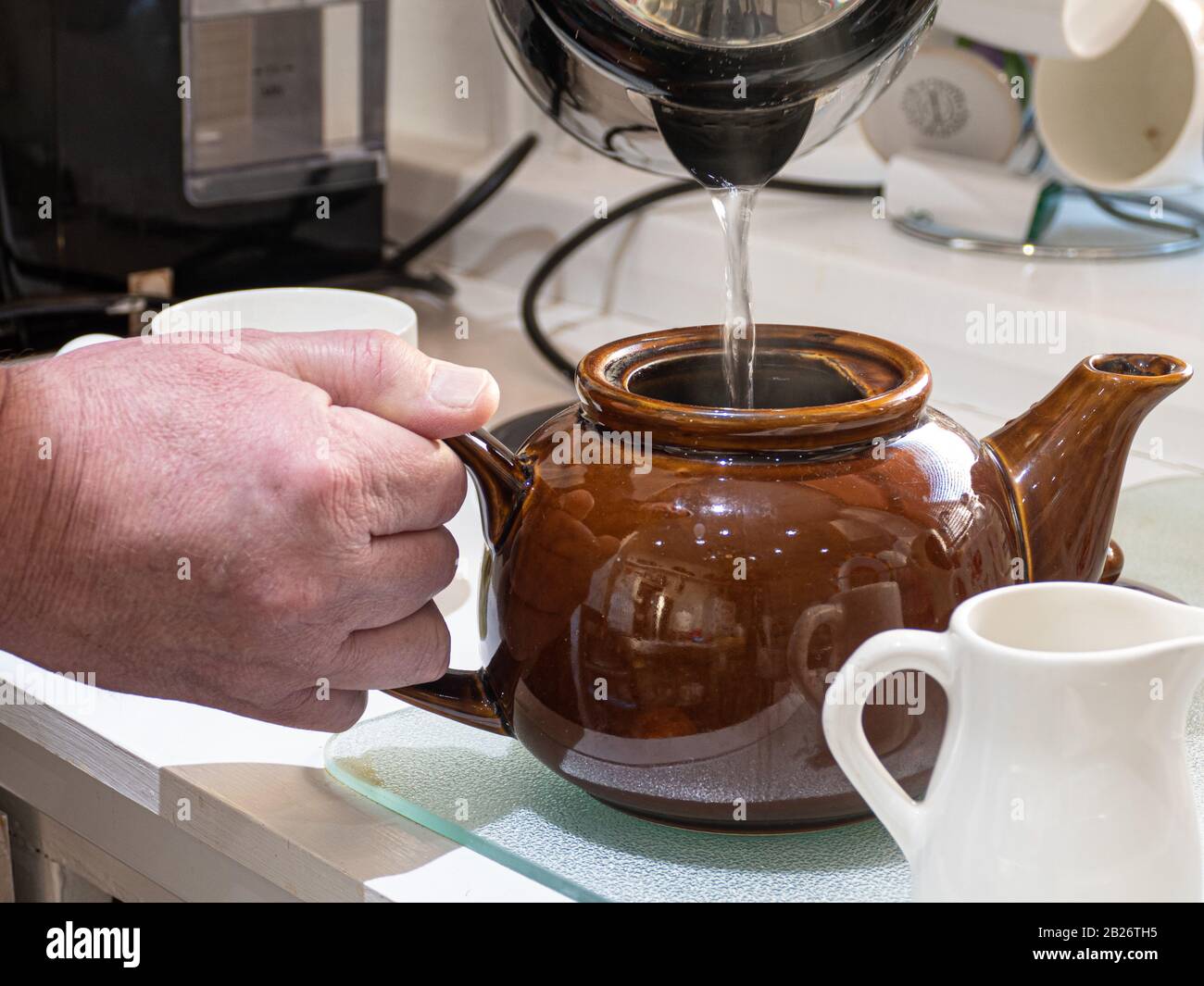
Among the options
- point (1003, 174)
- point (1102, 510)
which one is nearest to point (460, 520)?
point (1102, 510)

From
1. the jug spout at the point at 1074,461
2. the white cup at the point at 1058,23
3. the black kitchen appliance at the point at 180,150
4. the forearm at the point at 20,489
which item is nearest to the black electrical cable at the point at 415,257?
the black kitchen appliance at the point at 180,150

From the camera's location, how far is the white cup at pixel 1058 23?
2.73 feet

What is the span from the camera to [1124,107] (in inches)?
37.3

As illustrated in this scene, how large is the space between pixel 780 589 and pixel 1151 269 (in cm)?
64

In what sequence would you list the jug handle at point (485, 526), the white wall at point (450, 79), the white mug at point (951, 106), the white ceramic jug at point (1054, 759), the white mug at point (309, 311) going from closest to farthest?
the white ceramic jug at point (1054, 759) < the jug handle at point (485, 526) < the white mug at point (309, 311) < the white mug at point (951, 106) < the white wall at point (450, 79)

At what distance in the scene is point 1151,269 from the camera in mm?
920

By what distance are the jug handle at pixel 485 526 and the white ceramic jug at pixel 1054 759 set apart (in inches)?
4.7

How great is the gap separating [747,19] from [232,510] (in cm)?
21

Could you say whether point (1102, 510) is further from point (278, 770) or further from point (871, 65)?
point (278, 770)

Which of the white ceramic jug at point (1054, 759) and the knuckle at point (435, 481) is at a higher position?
the knuckle at point (435, 481)

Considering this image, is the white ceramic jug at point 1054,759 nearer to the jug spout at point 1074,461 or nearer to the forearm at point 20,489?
the jug spout at point 1074,461

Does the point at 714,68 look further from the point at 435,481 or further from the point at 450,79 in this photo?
the point at 450,79

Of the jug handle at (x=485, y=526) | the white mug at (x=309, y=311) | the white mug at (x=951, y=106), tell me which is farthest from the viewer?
the white mug at (x=951, y=106)

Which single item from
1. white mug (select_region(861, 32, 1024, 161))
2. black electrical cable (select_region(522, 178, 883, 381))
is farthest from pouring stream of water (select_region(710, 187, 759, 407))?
white mug (select_region(861, 32, 1024, 161))
